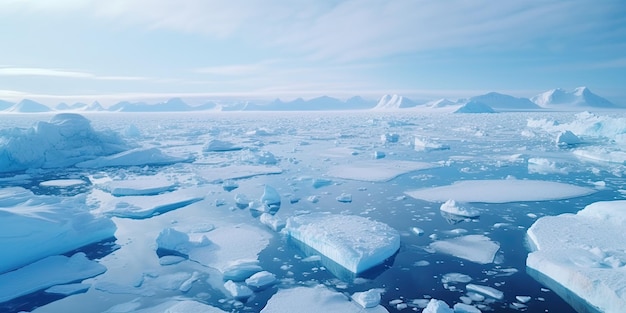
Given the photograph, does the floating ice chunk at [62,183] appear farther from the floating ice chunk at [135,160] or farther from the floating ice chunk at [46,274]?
the floating ice chunk at [46,274]

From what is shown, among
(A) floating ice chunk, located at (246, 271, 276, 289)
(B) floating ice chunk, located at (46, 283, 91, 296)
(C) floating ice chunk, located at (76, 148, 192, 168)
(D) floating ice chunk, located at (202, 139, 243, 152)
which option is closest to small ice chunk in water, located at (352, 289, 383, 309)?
(A) floating ice chunk, located at (246, 271, 276, 289)

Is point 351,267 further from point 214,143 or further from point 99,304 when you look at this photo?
point 214,143

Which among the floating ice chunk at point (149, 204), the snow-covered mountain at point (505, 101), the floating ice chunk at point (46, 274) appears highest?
the snow-covered mountain at point (505, 101)

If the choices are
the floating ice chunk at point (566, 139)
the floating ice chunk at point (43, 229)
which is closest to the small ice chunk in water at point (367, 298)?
the floating ice chunk at point (43, 229)

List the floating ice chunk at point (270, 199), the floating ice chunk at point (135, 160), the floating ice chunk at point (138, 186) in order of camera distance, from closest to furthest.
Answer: the floating ice chunk at point (270, 199) < the floating ice chunk at point (138, 186) < the floating ice chunk at point (135, 160)

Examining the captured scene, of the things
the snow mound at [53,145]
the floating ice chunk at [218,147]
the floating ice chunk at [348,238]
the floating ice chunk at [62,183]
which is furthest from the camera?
the floating ice chunk at [218,147]

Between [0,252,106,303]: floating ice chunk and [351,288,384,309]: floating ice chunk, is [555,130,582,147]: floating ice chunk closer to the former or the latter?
[351,288,384,309]: floating ice chunk

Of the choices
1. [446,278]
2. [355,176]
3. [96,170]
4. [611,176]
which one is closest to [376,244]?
[446,278]
